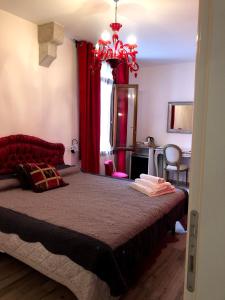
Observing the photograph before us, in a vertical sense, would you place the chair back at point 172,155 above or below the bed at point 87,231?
above

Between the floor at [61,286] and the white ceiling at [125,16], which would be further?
the white ceiling at [125,16]

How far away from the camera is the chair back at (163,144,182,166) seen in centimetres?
483

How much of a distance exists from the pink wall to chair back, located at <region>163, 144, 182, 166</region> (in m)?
1.89

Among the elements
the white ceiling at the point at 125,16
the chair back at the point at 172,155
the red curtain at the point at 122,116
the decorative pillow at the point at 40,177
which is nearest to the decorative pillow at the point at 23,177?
the decorative pillow at the point at 40,177

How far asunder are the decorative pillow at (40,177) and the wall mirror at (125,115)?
2276 millimetres

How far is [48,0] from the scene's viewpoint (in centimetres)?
269

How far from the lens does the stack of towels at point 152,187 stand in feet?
9.04

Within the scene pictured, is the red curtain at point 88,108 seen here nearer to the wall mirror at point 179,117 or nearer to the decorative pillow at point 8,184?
the decorative pillow at point 8,184

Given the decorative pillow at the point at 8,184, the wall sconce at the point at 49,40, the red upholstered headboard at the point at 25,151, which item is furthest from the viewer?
the wall sconce at the point at 49,40

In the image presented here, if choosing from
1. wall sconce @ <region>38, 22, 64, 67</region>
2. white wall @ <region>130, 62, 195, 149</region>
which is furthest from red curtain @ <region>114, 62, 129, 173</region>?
wall sconce @ <region>38, 22, 64, 67</region>

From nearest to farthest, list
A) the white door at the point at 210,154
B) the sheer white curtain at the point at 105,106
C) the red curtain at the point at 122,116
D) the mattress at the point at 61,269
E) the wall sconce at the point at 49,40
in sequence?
the white door at the point at 210,154 → the mattress at the point at 61,269 → the wall sconce at the point at 49,40 → the sheer white curtain at the point at 105,106 → the red curtain at the point at 122,116

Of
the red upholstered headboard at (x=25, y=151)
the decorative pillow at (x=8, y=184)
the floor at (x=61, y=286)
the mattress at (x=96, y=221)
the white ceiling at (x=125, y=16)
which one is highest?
the white ceiling at (x=125, y=16)

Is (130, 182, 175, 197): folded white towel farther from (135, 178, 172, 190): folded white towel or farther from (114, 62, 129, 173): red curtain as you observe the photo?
(114, 62, 129, 173): red curtain

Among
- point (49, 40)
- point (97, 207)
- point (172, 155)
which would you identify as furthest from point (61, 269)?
point (172, 155)
